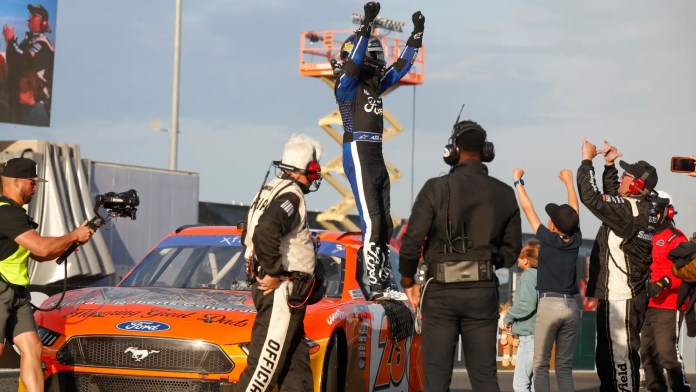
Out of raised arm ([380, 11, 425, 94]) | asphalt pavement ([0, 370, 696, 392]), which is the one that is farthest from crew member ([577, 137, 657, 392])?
asphalt pavement ([0, 370, 696, 392])

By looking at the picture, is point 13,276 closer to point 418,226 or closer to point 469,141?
point 418,226

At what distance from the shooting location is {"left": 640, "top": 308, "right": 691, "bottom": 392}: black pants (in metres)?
11.5

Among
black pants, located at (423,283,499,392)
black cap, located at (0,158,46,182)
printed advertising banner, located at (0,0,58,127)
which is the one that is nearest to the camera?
black pants, located at (423,283,499,392)

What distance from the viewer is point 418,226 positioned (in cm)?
778

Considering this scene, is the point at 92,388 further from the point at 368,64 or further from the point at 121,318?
the point at 368,64

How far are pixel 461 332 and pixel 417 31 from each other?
152 inches

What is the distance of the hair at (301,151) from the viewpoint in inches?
324

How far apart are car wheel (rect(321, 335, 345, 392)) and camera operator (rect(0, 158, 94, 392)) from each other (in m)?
1.74

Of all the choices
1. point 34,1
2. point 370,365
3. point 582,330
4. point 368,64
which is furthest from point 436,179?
point 34,1

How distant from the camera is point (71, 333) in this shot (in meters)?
8.61

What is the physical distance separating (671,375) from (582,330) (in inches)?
426

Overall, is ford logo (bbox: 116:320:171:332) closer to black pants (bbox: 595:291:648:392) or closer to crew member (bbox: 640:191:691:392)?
black pants (bbox: 595:291:648:392)

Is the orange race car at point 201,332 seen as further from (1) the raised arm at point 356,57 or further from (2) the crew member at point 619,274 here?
(2) the crew member at point 619,274

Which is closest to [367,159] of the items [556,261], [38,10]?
[556,261]
